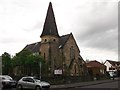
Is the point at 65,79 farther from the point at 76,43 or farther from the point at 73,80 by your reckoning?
the point at 76,43

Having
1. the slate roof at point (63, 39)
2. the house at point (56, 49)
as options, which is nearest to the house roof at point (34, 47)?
the house at point (56, 49)

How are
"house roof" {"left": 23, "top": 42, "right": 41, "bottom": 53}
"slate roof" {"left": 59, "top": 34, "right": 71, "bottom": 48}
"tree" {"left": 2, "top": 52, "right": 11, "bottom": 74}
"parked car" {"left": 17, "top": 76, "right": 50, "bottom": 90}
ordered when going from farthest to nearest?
"house roof" {"left": 23, "top": 42, "right": 41, "bottom": 53}, "slate roof" {"left": 59, "top": 34, "right": 71, "bottom": 48}, "tree" {"left": 2, "top": 52, "right": 11, "bottom": 74}, "parked car" {"left": 17, "top": 76, "right": 50, "bottom": 90}

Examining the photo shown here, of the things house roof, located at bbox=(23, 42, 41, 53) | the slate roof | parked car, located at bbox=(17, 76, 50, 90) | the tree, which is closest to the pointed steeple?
the slate roof

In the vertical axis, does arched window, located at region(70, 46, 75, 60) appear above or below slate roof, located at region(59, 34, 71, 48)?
below

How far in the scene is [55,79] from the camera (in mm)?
46531

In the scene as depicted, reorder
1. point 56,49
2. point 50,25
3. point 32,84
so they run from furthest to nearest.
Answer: point 56,49 < point 50,25 < point 32,84

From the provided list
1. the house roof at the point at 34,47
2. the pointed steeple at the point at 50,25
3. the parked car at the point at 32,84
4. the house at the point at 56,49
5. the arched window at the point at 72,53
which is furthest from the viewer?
the house roof at the point at 34,47

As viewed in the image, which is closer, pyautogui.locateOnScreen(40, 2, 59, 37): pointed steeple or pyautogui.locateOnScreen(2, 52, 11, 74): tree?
pyautogui.locateOnScreen(2, 52, 11, 74): tree

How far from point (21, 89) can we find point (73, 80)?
72.5ft

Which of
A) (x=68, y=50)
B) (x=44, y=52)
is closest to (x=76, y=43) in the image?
(x=68, y=50)

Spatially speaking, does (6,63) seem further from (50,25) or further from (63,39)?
(63,39)

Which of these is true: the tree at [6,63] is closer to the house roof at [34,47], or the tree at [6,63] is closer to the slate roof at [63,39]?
the slate roof at [63,39]

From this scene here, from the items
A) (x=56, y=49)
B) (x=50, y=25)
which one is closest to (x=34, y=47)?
(x=56, y=49)

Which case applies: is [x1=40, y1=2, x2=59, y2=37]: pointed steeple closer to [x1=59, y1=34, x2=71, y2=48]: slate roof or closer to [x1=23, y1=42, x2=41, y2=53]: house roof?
[x1=59, y1=34, x2=71, y2=48]: slate roof
